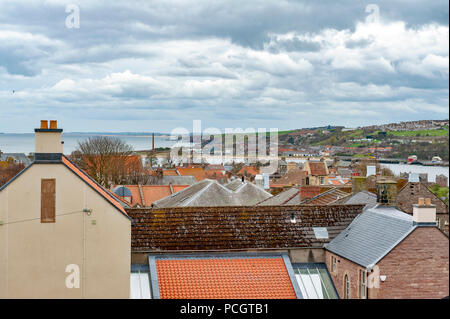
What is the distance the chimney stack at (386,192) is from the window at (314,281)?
3981mm

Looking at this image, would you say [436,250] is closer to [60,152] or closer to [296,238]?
[296,238]

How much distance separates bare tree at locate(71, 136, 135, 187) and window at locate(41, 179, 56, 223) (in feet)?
130

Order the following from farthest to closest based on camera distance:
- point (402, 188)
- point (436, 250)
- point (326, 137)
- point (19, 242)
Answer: point (326, 137), point (402, 188), point (436, 250), point (19, 242)

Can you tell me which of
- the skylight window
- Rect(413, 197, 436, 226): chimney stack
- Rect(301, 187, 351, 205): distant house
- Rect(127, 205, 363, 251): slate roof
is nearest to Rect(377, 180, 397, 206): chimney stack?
Rect(127, 205, 363, 251): slate roof

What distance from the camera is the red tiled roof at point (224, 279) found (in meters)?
16.2

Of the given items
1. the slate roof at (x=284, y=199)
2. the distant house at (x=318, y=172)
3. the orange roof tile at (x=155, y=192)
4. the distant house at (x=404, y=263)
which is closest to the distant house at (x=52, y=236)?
the distant house at (x=404, y=263)

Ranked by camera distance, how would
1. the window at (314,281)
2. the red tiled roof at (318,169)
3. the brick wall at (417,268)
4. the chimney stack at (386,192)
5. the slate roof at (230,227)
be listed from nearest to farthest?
1. the brick wall at (417,268)
2. the window at (314,281)
3. the slate roof at (230,227)
4. the chimney stack at (386,192)
5. the red tiled roof at (318,169)

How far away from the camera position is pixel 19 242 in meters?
14.0

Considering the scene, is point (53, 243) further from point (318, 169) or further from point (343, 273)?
point (318, 169)

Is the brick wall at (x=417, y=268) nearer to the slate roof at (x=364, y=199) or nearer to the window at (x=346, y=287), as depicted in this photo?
the window at (x=346, y=287)

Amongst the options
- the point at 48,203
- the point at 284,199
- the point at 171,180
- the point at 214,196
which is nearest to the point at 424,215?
the point at 48,203

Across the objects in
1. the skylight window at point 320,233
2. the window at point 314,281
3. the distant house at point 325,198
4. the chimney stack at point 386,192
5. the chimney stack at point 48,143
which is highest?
the chimney stack at point 48,143

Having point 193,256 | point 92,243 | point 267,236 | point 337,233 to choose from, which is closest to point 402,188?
point 337,233
